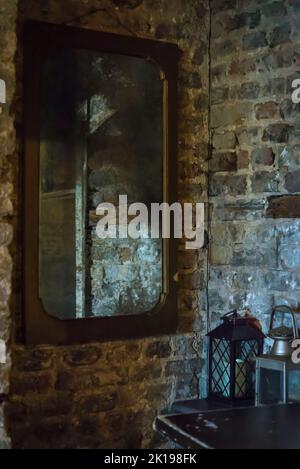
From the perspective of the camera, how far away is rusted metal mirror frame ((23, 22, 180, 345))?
291 cm

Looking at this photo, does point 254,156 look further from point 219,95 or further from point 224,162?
point 219,95

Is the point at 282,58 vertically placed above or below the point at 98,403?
above

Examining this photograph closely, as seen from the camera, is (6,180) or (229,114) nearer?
(6,180)

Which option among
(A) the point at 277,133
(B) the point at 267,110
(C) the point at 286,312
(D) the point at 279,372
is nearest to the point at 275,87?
(B) the point at 267,110

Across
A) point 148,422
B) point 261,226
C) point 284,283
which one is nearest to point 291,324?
point 284,283

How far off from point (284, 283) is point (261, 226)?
312mm

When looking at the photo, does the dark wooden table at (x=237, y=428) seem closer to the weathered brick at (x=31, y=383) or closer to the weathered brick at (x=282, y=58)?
the weathered brick at (x=31, y=383)

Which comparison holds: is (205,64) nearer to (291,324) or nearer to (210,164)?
(210,164)

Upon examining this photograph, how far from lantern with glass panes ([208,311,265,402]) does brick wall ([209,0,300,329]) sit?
15 centimetres

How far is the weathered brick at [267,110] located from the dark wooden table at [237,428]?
4.77ft

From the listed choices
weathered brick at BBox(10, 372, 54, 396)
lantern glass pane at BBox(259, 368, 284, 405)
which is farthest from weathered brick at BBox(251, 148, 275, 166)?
weathered brick at BBox(10, 372, 54, 396)

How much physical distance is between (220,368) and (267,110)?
130 cm

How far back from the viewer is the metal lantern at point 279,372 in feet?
8.80

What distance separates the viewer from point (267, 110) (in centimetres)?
317
